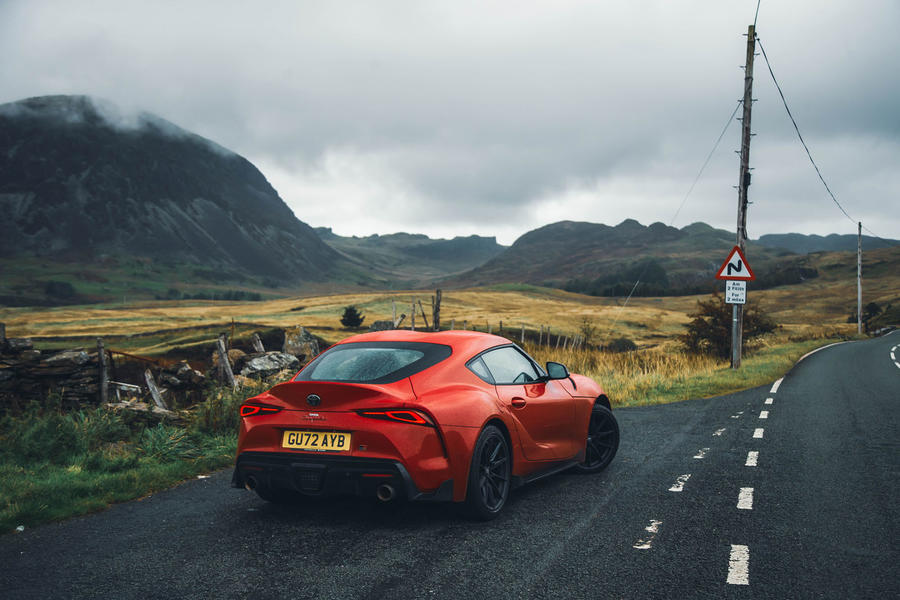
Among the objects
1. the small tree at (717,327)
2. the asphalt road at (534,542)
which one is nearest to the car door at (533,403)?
the asphalt road at (534,542)

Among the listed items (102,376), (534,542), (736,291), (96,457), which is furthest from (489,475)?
(736,291)

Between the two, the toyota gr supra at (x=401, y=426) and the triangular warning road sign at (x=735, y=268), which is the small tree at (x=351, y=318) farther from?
the toyota gr supra at (x=401, y=426)

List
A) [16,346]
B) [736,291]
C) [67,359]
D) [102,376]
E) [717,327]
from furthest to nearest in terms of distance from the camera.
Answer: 1. [717,327]
2. [736,291]
3. [102,376]
4. [67,359]
5. [16,346]

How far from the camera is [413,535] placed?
4.91 meters

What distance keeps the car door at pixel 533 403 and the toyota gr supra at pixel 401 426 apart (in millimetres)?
17

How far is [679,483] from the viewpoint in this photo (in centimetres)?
645

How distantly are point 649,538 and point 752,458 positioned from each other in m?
3.46

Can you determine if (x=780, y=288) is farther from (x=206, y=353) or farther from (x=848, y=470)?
(x=848, y=470)

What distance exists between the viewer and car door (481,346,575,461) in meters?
5.78

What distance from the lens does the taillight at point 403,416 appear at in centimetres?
482

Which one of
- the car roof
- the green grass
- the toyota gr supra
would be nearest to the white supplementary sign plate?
the green grass

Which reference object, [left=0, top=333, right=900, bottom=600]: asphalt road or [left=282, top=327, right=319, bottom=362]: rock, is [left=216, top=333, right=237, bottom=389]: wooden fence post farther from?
[left=282, top=327, right=319, bottom=362]: rock

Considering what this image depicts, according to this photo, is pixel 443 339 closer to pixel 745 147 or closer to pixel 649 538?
pixel 649 538

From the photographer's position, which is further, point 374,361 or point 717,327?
point 717,327
